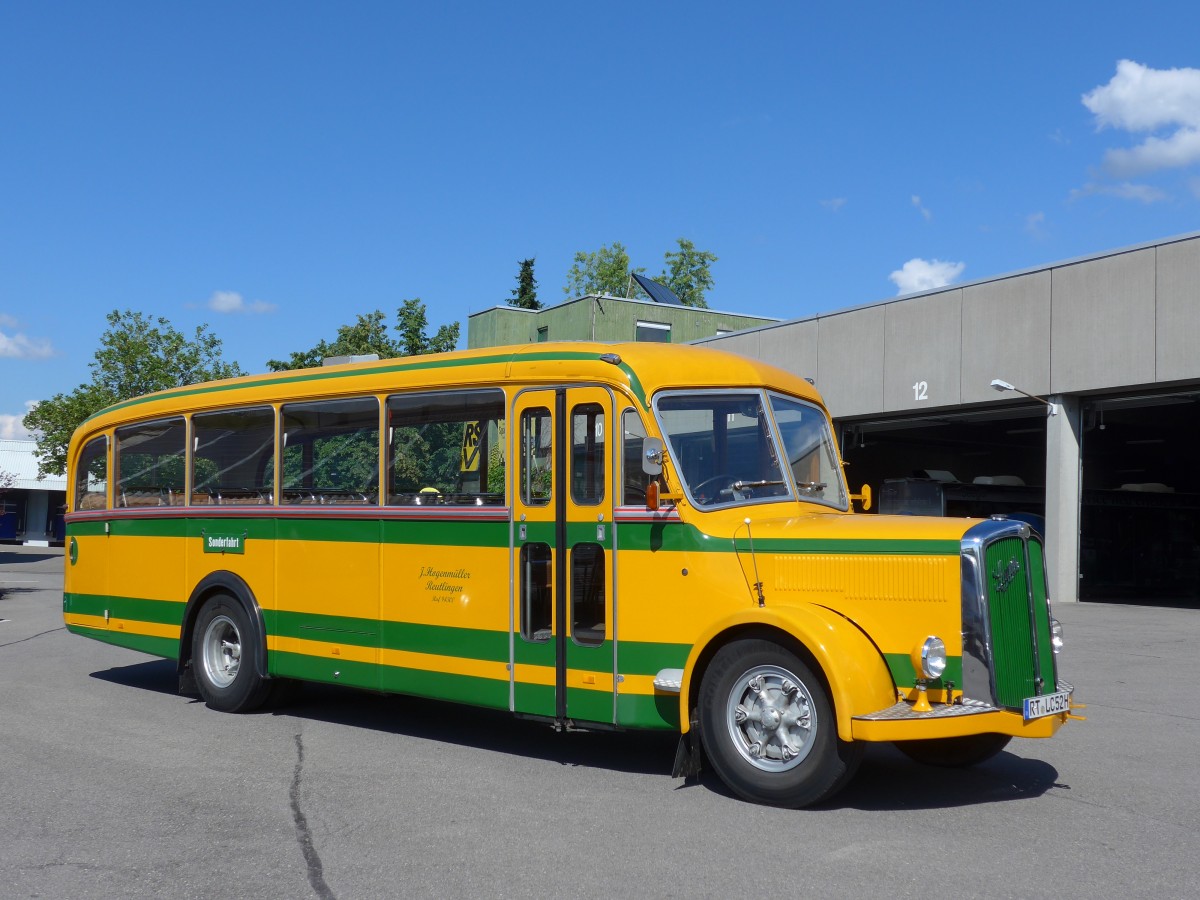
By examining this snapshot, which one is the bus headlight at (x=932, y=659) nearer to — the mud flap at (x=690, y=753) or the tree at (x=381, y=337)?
the mud flap at (x=690, y=753)

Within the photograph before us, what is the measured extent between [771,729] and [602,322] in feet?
110

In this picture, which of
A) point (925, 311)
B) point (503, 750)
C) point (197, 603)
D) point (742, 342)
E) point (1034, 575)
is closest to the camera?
point (1034, 575)

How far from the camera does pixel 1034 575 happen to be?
6.79 m

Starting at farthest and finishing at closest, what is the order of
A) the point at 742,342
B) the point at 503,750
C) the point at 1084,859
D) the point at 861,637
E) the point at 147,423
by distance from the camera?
the point at 742,342 → the point at 147,423 → the point at 503,750 → the point at 861,637 → the point at 1084,859

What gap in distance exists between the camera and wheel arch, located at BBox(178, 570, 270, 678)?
31.8ft

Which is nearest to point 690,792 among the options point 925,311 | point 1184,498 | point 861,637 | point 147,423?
point 861,637

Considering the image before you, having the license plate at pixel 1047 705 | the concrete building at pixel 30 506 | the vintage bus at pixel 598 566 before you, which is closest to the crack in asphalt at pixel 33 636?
the vintage bus at pixel 598 566

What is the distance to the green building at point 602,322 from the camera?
39.6m

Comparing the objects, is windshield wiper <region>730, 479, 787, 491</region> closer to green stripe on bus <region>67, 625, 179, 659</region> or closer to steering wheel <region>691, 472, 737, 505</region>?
steering wheel <region>691, 472, 737, 505</region>

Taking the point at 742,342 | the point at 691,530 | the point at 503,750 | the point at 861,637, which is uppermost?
the point at 742,342

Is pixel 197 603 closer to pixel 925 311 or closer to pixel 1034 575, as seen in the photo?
pixel 1034 575

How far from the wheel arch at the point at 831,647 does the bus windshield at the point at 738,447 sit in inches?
34.5

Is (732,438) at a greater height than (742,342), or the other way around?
(742,342)

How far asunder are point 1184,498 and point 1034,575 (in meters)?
29.4
